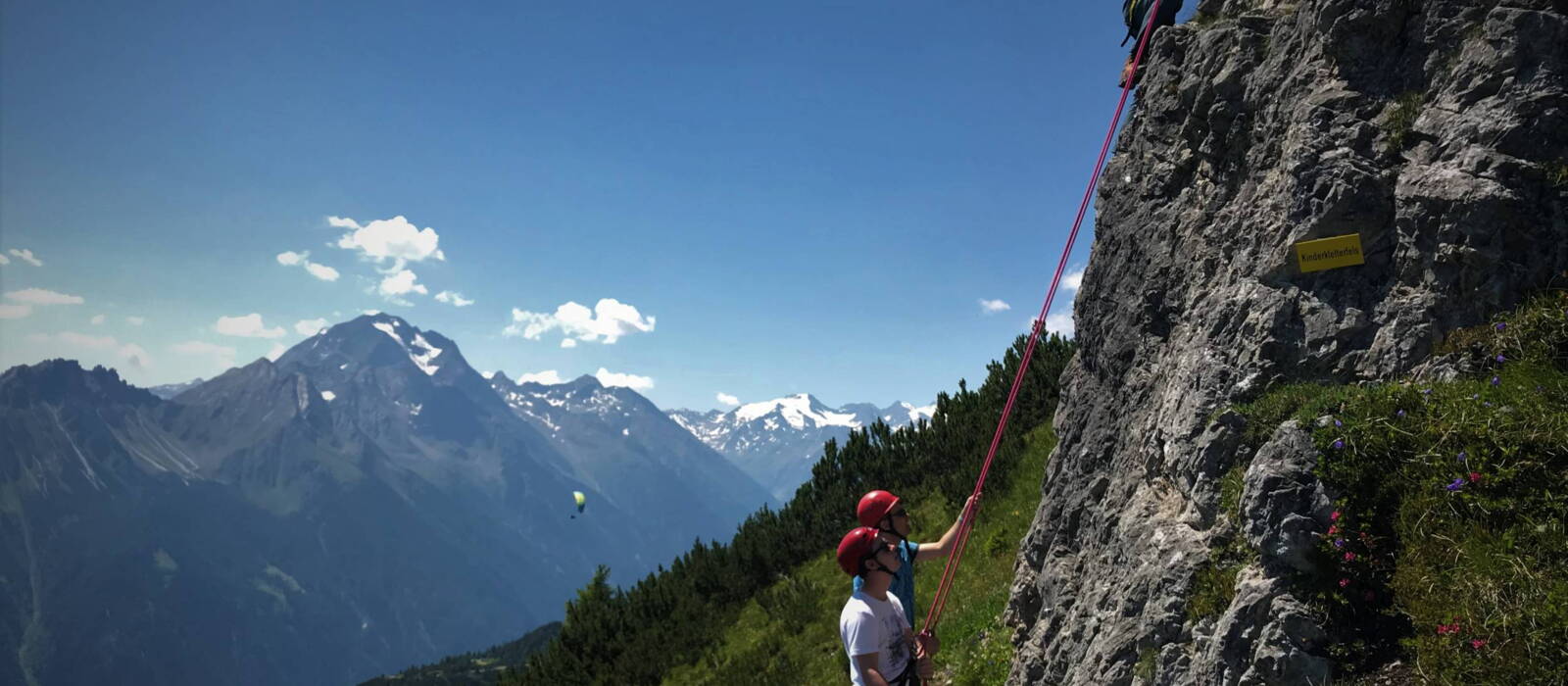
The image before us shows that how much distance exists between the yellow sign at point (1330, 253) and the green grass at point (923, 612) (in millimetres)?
5526

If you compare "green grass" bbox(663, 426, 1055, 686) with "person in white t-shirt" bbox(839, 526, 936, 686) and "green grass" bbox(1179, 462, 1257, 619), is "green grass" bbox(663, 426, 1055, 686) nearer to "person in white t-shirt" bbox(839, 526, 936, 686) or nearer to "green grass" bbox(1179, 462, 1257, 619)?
"green grass" bbox(1179, 462, 1257, 619)

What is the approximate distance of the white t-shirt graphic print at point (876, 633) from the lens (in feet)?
16.4

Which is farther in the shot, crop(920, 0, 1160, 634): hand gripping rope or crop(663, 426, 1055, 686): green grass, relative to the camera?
crop(663, 426, 1055, 686): green grass

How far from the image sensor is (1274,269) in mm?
6188

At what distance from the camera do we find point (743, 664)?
663 inches

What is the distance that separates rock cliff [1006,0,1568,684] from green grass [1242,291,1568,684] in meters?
0.19

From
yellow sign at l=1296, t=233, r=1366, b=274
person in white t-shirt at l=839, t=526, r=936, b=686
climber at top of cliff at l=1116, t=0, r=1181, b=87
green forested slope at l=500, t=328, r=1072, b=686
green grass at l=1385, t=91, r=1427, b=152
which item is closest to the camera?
person in white t-shirt at l=839, t=526, r=936, b=686

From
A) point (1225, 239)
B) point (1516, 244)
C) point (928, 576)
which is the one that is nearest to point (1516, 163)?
point (1516, 244)

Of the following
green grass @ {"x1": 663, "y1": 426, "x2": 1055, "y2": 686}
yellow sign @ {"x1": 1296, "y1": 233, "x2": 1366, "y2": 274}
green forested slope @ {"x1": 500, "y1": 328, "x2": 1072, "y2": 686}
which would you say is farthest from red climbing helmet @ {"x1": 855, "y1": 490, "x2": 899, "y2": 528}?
green forested slope @ {"x1": 500, "y1": 328, "x2": 1072, "y2": 686}

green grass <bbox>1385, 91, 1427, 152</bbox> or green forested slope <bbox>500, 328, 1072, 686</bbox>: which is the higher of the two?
green grass <bbox>1385, 91, 1427, 152</bbox>

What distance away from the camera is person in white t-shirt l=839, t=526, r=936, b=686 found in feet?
16.4

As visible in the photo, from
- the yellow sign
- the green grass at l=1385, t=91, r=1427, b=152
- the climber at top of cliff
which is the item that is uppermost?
the climber at top of cliff

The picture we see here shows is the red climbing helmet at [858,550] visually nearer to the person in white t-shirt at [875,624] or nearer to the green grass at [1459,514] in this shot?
the person in white t-shirt at [875,624]

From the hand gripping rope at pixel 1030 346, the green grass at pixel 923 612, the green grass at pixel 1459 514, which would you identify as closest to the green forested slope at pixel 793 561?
the green grass at pixel 923 612
